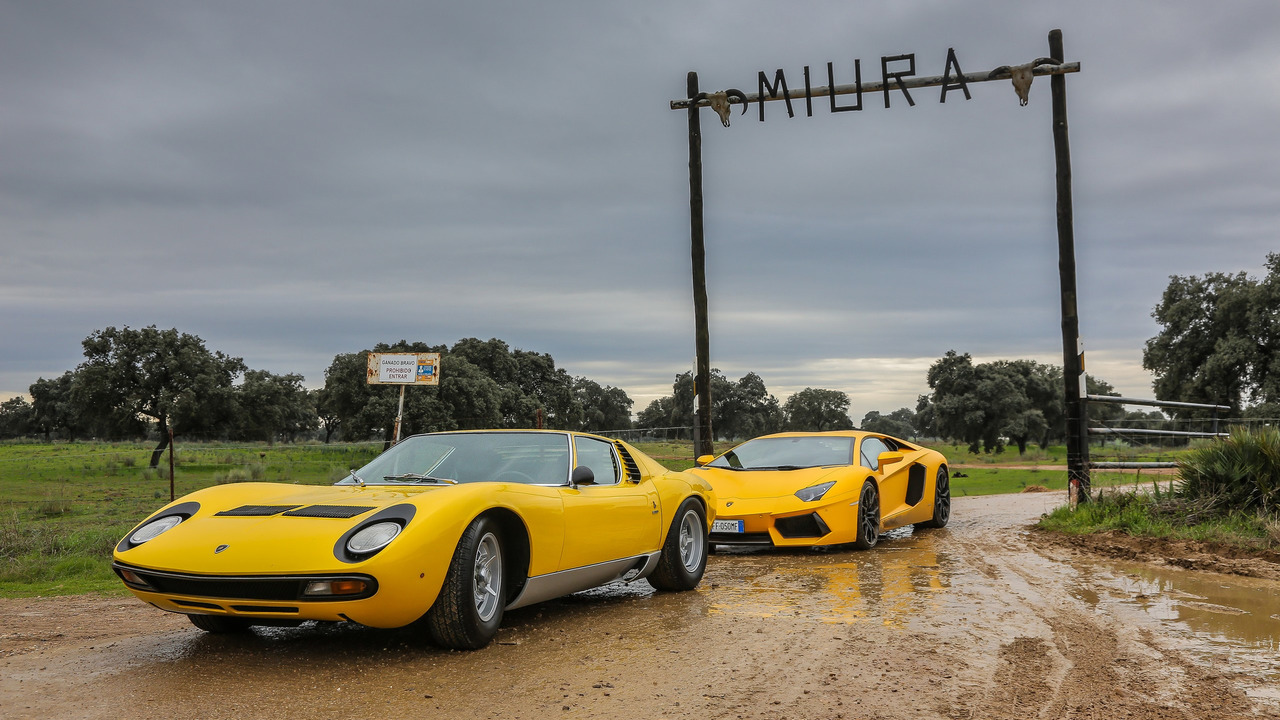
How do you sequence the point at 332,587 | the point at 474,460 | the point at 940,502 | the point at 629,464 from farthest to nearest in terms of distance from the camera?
1. the point at 940,502
2. the point at 629,464
3. the point at 474,460
4. the point at 332,587

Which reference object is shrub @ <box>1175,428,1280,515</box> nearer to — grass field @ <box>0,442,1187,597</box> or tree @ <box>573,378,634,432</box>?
grass field @ <box>0,442,1187,597</box>

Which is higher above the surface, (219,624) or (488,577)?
(488,577)

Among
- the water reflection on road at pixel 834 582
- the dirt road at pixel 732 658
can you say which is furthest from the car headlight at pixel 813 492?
the dirt road at pixel 732 658

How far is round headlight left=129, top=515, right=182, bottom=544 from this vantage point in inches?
206

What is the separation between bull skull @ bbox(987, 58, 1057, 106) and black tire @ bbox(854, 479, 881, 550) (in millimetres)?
6538

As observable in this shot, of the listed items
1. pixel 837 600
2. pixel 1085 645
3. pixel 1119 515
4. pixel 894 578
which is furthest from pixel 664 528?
pixel 1119 515

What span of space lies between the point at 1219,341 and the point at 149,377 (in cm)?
4921

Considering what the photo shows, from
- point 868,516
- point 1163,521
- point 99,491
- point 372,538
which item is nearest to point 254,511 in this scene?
point 372,538

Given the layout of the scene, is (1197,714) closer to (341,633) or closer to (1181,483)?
(341,633)

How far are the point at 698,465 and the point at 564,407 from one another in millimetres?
61387

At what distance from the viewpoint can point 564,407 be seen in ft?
237

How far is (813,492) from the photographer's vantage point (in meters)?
9.90

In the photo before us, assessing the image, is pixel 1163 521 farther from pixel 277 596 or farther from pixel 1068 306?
pixel 277 596

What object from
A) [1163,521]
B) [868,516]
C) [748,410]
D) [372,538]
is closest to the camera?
[372,538]
